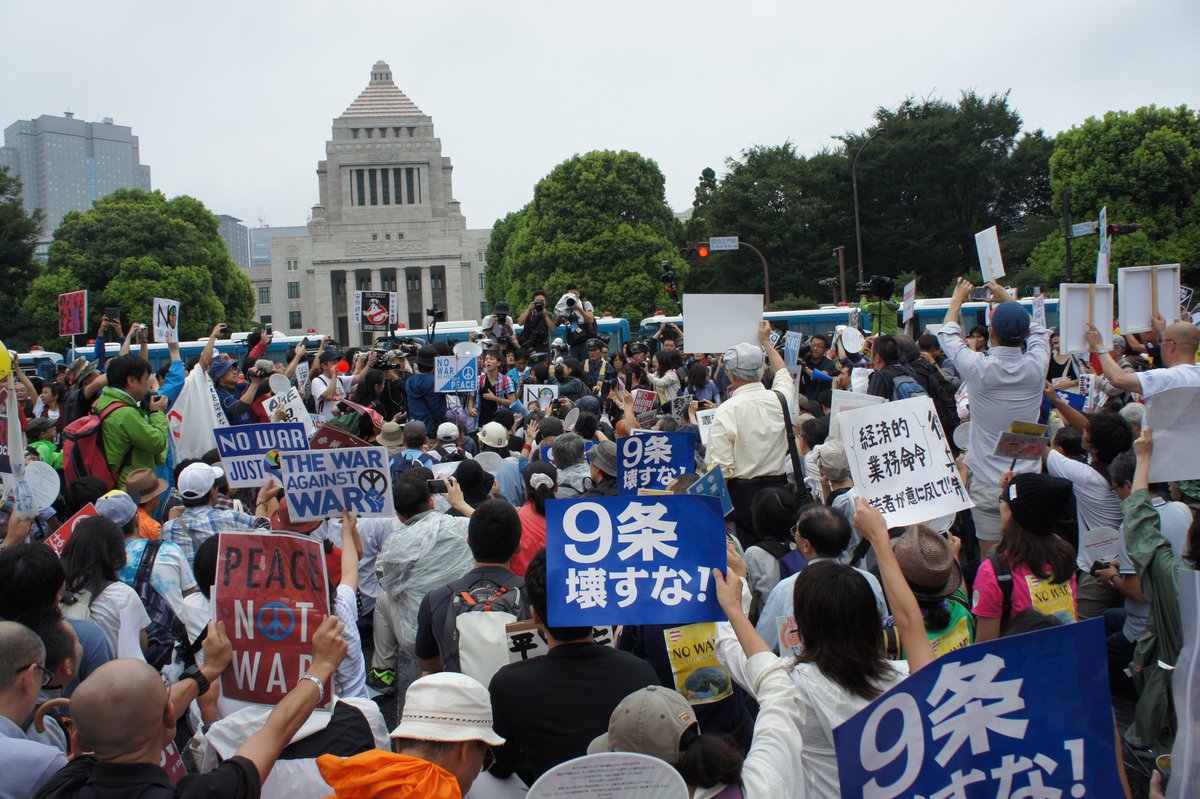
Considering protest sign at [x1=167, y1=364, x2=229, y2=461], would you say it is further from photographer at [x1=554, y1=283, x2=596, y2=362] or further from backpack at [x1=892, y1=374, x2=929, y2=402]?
photographer at [x1=554, y1=283, x2=596, y2=362]

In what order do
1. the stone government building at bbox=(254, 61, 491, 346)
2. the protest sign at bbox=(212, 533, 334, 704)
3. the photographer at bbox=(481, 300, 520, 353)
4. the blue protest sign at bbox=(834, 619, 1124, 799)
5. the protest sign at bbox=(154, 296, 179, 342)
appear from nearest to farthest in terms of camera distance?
the blue protest sign at bbox=(834, 619, 1124, 799) < the protest sign at bbox=(212, 533, 334, 704) < the protest sign at bbox=(154, 296, 179, 342) < the photographer at bbox=(481, 300, 520, 353) < the stone government building at bbox=(254, 61, 491, 346)

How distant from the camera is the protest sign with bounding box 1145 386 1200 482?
4.53 m

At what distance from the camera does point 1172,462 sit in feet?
15.0

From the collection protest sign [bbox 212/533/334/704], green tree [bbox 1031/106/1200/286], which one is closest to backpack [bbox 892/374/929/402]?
protest sign [bbox 212/533/334/704]

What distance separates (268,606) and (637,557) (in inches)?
49.0

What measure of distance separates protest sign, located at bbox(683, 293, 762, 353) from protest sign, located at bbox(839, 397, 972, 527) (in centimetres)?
217

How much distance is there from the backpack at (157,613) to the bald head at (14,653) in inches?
56.1

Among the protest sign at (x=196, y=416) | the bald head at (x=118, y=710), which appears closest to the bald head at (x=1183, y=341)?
the bald head at (x=118, y=710)

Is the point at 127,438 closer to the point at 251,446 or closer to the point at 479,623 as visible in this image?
the point at 251,446

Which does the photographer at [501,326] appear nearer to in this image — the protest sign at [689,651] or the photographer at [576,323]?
the photographer at [576,323]

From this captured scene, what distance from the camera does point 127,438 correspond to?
21.6 ft

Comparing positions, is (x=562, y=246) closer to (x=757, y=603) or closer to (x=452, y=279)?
(x=452, y=279)

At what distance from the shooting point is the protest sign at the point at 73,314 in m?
12.6

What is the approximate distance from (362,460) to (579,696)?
5.89 feet
